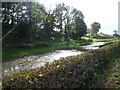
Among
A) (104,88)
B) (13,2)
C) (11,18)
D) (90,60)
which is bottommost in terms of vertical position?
(104,88)

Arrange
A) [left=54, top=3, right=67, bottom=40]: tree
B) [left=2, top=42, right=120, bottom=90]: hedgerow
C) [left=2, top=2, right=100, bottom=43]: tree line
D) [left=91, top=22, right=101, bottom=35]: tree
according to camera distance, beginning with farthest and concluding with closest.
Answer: [left=91, top=22, right=101, bottom=35]: tree < [left=54, top=3, right=67, bottom=40]: tree < [left=2, top=2, right=100, bottom=43]: tree line < [left=2, top=42, right=120, bottom=90]: hedgerow

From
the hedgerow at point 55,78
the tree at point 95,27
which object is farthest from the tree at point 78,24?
the hedgerow at point 55,78

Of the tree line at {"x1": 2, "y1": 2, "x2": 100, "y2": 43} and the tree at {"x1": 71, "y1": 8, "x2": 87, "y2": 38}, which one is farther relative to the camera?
the tree at {"x1": 71, "y1": 8, "x2": 87, "y2": 38}

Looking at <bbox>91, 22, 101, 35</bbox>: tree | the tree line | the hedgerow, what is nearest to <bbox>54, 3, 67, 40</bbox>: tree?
the tree line

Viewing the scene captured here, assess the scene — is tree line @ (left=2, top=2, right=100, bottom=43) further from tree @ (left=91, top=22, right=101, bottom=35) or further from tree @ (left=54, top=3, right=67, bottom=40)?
tree @ (left=91, top=22, right=101, bottom=35)

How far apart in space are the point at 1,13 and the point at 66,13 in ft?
103

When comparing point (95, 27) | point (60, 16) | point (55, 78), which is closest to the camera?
point (55, 78)

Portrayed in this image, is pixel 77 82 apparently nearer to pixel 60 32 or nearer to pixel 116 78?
pixel 116 78

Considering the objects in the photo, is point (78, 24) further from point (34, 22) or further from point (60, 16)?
point (34, 22)

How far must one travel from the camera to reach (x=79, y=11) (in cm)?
6806

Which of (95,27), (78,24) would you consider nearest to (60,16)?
(78,24)

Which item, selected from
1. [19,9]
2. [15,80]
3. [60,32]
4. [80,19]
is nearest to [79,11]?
[80,19]

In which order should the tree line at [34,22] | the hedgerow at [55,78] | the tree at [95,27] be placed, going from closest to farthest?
the hedgerow at [55,78]
the tree line at [34,22]
the tree at [95,27]

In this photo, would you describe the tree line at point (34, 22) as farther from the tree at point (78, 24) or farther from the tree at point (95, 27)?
the tree at point (95, 27)
